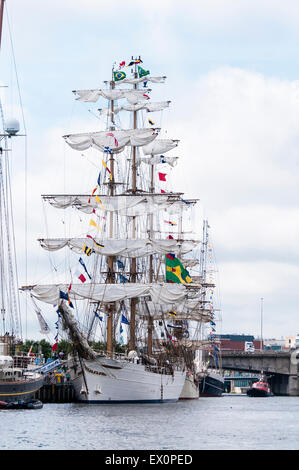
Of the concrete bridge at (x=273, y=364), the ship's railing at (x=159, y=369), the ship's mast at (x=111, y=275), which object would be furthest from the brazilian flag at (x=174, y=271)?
the concrete bridge at (x=273, y=364)

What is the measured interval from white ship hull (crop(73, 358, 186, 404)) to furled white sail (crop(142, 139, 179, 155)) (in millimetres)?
28831

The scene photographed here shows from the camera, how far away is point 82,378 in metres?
89.1

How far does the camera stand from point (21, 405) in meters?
83.6

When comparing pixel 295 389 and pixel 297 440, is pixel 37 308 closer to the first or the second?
pixel 297 440

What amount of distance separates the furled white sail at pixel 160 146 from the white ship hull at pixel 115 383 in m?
28.8

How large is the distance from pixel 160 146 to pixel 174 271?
22316mm

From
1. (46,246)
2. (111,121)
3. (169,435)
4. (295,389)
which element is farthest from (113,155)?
(295,389)

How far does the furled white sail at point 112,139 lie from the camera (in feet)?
322

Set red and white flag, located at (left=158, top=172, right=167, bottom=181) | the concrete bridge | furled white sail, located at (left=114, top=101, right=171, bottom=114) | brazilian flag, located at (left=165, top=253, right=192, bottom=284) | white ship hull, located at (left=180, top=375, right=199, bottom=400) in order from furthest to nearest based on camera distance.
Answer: the concrete bridge, white ship hull, located at (left=180, top=375, right=199, bottom=400), red and white flag, located at (left=158, top=172, right=167, bottom=181), furled white sail, located at (left=114, top=101, right=171, bottom=114), brazilian flag, located at (left=165, top=253, right=192, bottom=284)

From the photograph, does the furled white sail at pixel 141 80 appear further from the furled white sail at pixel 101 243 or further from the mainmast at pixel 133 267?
the furled white sail at pixel 101 243

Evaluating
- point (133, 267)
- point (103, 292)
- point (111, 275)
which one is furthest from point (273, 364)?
point (103, 292)

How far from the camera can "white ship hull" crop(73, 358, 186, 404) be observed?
3477 inches

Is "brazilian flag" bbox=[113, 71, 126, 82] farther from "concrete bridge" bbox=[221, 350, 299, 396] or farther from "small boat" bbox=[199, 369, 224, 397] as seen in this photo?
"concrete bridge" bbox=[221, 350, 299, 396]

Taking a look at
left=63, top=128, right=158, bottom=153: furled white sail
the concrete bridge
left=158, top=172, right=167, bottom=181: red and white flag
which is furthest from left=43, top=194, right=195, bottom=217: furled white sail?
the concrete bridge
